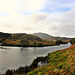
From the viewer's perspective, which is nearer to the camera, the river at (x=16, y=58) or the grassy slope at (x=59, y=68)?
the grassy slope at (x=59, y=68)

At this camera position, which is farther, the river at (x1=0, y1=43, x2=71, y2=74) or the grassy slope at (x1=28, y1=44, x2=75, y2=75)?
the river at (x1=0, y1=43, x2=71, y2=74)

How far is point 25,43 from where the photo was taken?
127 m

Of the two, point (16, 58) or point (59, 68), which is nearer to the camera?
point (59, 68)

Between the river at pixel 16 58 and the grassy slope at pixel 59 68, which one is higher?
the grassy slope at pixel 59 68

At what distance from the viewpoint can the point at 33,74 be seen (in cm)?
1828

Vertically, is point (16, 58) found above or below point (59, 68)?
below

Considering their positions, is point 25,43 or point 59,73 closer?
point 59,73

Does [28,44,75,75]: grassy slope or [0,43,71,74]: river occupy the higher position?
[28,44,75,75]: grassy slope

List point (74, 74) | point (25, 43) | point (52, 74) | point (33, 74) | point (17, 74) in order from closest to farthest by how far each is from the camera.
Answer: point (74, 74), point (52, 74), point (33, 74), point (17, 74), point (25, 43)

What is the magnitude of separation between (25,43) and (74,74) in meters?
115

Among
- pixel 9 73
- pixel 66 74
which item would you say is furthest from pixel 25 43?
pixel 66 74

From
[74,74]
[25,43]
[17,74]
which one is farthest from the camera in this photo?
[25,43]

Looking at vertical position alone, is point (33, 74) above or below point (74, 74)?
below

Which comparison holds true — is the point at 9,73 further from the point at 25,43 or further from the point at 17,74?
the point at 25,43
